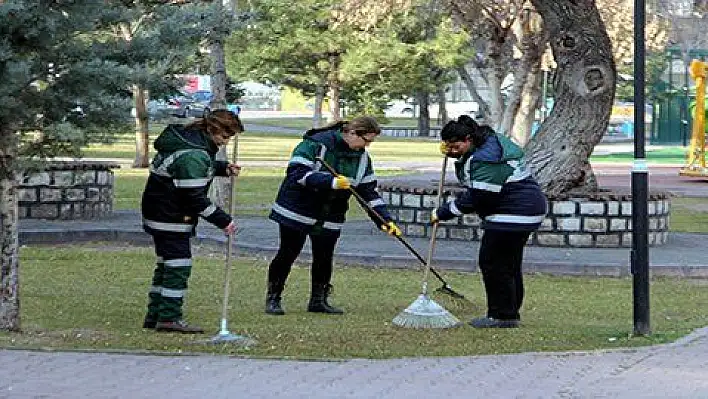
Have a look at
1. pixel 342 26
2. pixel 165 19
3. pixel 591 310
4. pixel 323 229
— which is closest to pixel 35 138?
pixel 165 19

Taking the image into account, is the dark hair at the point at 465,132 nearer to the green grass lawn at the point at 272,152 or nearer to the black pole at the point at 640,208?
the black pole at the point at 640,208

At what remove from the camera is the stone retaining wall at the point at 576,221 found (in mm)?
16141

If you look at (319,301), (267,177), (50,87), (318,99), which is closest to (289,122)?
(318,99)

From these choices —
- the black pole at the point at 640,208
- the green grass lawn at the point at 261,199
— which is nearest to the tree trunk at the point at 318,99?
the green grass lawn at the point at 261,199

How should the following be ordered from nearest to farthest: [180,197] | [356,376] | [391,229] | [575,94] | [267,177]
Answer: [356,376] < [180,197] < [391,229] < [575,94] < [267,177]

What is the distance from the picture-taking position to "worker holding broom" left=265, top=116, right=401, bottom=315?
417 inches

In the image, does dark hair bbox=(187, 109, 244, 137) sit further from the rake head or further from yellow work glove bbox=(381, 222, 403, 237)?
the rake head

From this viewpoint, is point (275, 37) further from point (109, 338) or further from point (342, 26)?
point (109, 338)

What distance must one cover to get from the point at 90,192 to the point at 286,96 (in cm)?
8324

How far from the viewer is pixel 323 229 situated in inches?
432

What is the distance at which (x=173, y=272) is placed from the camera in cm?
971

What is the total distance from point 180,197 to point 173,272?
53 centimetres

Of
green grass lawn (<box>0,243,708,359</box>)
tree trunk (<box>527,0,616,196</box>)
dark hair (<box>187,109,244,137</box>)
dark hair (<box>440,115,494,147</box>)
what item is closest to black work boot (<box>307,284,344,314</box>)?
green grass lawn (<box>0,243,708,359</box>)

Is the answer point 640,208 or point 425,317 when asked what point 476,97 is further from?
point 640,208
